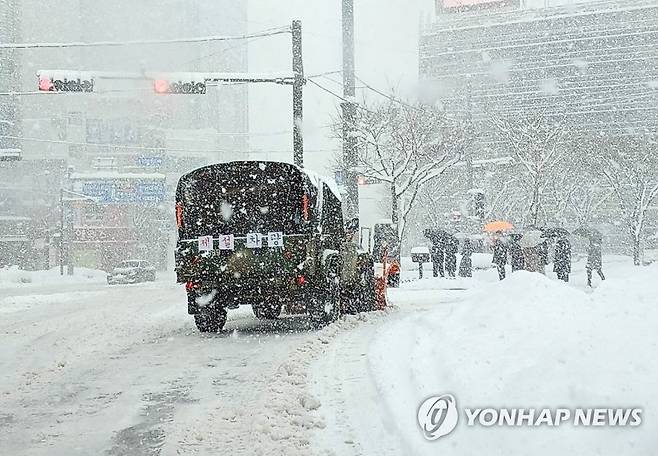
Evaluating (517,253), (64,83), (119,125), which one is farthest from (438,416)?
(119,125)

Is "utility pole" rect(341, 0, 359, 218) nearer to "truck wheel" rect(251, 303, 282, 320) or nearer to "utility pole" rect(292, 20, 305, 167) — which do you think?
"utility pole" rect(292, 20, 305, 167)

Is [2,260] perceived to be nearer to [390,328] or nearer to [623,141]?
[623,141]

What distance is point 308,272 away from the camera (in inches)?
448

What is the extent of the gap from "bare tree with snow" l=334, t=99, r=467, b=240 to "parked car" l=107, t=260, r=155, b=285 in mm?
17566

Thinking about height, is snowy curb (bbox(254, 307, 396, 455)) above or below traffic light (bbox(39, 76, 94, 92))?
below

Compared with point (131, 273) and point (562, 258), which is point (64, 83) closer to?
point (562, 258)

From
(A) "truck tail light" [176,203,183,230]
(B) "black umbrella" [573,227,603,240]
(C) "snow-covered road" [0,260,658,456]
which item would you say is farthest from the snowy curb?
(B) "black umbrella" [573,227,603,240]

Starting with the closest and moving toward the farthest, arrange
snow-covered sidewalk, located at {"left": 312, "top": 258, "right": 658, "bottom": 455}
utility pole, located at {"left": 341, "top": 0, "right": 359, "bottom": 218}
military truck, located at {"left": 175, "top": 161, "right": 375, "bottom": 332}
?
1. snow-covered sidewalk, located at {"left": 312, "top": 258, "right": 658, "bottom": 455}
2. military truck, located at {"left": 175, "top": 161, "right": 375, "bottom": 332}
3. utility pole, located at {"left": 341, "top": 0, "right": 359, "bottom": 218}

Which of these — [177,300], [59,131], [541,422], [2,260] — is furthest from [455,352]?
[59,131]

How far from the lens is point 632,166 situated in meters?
45.3

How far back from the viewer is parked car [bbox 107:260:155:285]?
144 ft

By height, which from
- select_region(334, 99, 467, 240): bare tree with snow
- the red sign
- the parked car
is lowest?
the parked car

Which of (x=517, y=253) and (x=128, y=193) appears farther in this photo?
(x=128, y=193)

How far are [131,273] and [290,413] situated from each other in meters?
39.8
